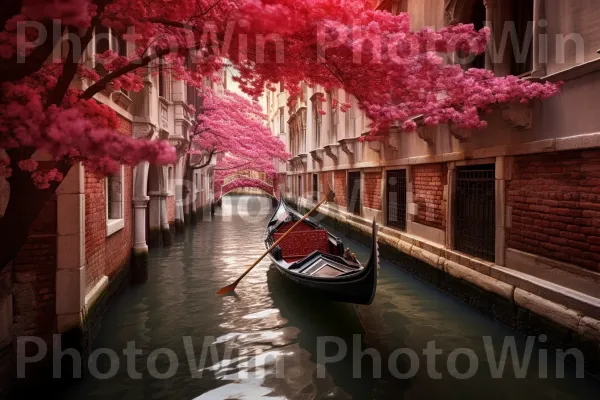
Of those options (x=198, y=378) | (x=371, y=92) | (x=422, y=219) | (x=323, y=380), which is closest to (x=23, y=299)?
(x=198, y=378)

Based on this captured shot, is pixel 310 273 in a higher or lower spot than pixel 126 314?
higher

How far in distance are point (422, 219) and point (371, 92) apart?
3.86 meters

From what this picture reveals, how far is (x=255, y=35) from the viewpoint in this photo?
3779 millimetres

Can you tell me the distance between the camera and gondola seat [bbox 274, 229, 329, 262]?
7918mm

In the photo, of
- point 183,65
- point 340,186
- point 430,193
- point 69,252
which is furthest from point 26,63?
point 340,186

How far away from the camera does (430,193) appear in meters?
7.84

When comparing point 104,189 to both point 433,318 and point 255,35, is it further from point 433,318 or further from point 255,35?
point 433,318

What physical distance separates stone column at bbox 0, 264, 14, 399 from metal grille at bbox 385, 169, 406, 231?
7482 millimetres

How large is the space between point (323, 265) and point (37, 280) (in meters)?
3.75

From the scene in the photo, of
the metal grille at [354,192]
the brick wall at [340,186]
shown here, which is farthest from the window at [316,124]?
the metal grille at [354,192]

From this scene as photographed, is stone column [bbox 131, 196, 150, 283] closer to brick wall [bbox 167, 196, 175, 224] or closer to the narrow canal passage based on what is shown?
the narrow canal passage

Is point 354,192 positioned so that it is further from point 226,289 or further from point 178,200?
point 226,289

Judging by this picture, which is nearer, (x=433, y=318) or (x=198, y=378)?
(x=198, y=378)

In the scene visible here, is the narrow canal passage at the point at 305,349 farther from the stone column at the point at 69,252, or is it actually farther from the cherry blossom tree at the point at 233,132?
the cherry blossom tree at the point at 233,132
